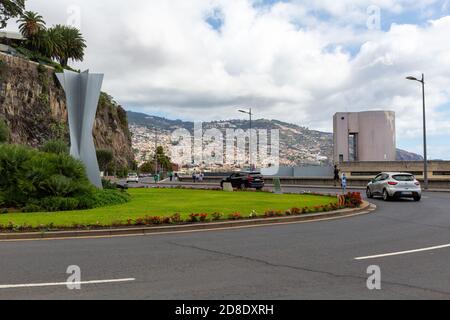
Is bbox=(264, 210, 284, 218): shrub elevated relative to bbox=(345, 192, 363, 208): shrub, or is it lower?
lower

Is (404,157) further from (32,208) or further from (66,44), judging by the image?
(32,208)

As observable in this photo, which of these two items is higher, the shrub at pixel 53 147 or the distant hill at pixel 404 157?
the distant hill at pixel 404 157

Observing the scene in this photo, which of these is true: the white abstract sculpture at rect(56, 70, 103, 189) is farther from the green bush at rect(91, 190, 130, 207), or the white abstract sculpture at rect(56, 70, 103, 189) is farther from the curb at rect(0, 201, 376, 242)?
the curb at rect(0, 201, 376, 242)

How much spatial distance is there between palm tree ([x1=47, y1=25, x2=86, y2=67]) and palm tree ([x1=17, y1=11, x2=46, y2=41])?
2384mm

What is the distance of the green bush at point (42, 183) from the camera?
57.1ft

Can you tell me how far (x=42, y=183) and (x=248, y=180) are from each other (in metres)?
21.8

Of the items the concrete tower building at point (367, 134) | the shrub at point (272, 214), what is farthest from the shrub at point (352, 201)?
the concrete tower building at point (367, 134)

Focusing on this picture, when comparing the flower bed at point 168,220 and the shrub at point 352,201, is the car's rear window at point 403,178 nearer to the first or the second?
the shrub at point 352,201

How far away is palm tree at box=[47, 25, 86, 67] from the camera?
91.9 meters

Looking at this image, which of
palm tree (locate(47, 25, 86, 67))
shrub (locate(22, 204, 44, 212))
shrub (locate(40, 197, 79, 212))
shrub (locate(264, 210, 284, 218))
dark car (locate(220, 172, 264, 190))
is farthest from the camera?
palm tree (locate(47, 25, 86, 67))

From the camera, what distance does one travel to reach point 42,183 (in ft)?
58.4

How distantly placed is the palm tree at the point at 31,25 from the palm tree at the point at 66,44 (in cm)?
238

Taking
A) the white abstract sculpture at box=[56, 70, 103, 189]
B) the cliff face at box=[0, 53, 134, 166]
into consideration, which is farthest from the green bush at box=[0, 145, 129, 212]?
the cliff face at box=[0, 53, 134, 166]
